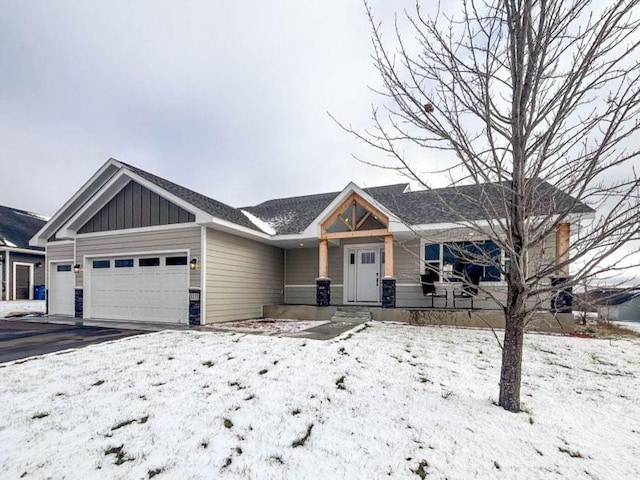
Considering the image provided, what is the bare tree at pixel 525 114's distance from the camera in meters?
2.66

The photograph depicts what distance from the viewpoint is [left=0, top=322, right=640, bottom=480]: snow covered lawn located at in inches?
91.7

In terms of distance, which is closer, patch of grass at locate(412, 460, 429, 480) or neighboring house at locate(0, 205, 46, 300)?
patch of grass at locate(412, 460, 429, 480)

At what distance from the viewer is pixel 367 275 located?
11.6 metres

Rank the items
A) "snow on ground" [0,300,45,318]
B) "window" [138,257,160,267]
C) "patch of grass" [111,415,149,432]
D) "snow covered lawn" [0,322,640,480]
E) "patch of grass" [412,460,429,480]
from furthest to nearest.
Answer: "snow on ground" [0,300,45,318], "window" [138,257,160,267], "patch of grass" [111,415,149,432], "snow covered lawn" [0,322,640,480], "patch of grass" [412,460,429,480]

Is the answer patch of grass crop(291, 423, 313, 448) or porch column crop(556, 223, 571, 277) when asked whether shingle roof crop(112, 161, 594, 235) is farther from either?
patch of grass crop(291, 423, 313, 448)

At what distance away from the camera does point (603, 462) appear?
2.35 meters

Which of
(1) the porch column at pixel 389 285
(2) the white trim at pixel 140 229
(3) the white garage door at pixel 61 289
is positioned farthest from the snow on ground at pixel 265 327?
(3) the white garage door at pixel 61 289

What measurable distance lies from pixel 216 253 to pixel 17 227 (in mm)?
18568

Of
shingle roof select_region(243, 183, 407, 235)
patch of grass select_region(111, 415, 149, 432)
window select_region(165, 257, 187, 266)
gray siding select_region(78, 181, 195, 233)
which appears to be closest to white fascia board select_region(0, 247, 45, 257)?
gray siding select_region(78, 181, 195, 233)

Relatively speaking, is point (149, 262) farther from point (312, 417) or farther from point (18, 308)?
point (18, 308)

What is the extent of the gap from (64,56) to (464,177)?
14.0 metres

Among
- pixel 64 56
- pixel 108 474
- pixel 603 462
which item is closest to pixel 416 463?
pixel 603 462

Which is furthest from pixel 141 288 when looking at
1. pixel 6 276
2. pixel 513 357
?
pixel 6 276

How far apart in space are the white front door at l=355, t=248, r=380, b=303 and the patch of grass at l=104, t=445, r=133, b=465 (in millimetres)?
9538
